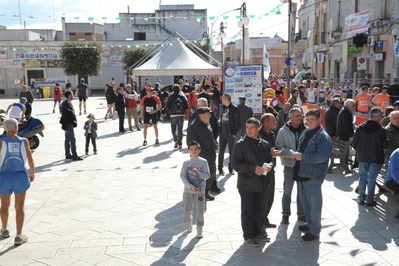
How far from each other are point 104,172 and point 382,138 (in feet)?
18.5

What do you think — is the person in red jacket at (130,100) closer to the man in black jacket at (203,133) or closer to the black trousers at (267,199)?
the man in black jacket at (203,133)

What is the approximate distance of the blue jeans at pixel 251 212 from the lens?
5.20m

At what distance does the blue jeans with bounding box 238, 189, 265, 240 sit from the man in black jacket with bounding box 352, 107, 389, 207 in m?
2.19

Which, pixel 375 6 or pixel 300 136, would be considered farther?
pixel 375 6

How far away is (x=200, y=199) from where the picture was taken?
562 cm

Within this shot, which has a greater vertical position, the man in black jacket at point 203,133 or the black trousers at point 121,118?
the man in black jacket at point 203,133

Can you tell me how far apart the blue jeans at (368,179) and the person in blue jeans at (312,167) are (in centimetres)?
158

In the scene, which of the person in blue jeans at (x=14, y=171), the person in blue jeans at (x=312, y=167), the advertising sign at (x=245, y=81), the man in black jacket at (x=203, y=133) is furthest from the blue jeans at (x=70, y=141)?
the person in blue jeans at (x=312, y=167)

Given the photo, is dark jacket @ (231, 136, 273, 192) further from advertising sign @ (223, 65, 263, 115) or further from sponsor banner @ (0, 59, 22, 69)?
sponsor banner @ (0, 59, 22, 69)

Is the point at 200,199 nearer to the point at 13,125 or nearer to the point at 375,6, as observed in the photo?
the point at 13,125

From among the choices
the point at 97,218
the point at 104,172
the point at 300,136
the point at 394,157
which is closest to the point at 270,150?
the point at 300,136

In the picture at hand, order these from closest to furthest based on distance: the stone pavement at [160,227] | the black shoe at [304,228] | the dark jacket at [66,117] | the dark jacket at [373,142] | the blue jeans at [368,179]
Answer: the stone pavement at [160,227], the black shoe at [304,228], the dark jacket at [373,142], the blue jeans at [368,179], the dark jacket at [66,117]

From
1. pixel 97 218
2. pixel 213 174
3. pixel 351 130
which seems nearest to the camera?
pixel 97 218

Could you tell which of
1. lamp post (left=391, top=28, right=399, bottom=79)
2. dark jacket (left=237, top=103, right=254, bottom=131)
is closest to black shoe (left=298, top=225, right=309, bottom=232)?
dark jacket (left=237, top=103, right=254, bottom=131)
